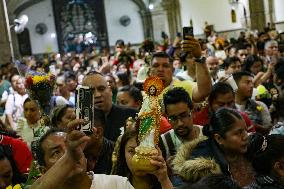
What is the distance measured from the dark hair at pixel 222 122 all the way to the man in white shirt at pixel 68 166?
911 mm

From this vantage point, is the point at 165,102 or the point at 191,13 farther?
the point at 191,13

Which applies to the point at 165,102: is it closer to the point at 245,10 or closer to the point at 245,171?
the point at 245,171

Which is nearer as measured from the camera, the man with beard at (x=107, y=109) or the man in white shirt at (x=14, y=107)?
the man with beard at (x=107, y=109)

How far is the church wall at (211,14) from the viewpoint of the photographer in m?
22.7

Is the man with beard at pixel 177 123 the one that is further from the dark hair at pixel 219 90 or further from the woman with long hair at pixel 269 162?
the woman with long hair at pixel 269 162

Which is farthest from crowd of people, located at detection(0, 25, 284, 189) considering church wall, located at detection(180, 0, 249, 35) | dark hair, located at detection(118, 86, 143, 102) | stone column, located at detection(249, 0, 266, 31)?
church wall, located at detection(180, 0, 249, 35)

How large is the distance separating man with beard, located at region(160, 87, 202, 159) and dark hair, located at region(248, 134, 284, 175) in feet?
2.46

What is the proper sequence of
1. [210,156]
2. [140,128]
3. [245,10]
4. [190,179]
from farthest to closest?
[245,10]
[210,156]
[190,179]
[140,128]

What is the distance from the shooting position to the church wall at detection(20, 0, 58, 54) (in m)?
30.9

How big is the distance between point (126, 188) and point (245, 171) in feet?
3.14

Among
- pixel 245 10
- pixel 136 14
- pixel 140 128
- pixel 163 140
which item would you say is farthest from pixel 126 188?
pixel 136 14

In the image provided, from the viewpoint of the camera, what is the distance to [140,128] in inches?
108

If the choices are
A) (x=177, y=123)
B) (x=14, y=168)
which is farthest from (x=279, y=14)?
(x=14, y=168)

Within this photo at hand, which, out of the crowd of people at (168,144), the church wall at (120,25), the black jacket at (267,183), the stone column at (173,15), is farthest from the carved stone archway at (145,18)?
the black jacket at (267,183)
